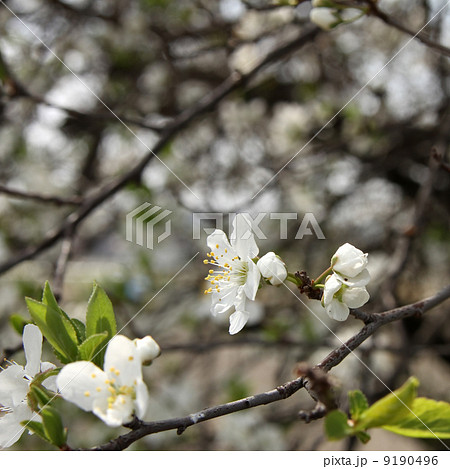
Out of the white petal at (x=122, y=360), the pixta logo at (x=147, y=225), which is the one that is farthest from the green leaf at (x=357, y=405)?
the pixta logo at (x=147, y=225)

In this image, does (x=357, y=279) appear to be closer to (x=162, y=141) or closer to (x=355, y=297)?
(x=355, y=297)

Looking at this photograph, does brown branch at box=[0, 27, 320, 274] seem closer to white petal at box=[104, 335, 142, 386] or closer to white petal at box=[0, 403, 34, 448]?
white petal at box=[0, 403, 34, 448]

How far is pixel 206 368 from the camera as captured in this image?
100 inches

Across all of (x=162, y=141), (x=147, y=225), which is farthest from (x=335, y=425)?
(x=147, y=225)

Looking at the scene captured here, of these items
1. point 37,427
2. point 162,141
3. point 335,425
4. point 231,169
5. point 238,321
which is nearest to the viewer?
point 335,425

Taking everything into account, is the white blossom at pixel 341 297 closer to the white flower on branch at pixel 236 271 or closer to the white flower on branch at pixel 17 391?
the white flower on branch at pixel 236 271

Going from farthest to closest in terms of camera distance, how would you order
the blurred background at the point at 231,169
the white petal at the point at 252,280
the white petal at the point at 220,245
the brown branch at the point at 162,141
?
the blurred background at the point at 231,169 → the brown branch at the point at 162,141 → the white petal at the point at 220,245 → the white petal at the point at 252,280

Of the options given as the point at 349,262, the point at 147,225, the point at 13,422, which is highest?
the point at 349,262

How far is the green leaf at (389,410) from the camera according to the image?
493 millimetres

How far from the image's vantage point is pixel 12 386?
2.27ft

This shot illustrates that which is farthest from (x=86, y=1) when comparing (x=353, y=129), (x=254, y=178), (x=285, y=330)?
(x=285, y=330)

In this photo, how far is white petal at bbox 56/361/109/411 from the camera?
0.59m

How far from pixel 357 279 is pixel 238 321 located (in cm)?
17

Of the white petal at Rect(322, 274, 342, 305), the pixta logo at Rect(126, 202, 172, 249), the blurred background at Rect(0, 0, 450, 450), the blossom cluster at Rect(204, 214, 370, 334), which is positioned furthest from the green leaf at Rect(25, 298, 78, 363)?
the pixta logo at Rect(126, 202, 172, 249)
